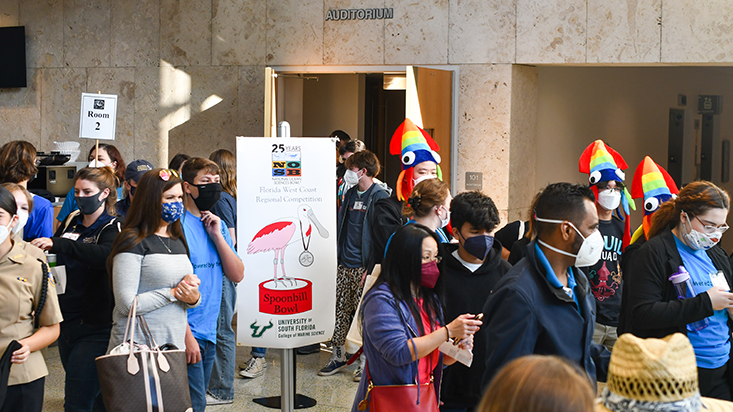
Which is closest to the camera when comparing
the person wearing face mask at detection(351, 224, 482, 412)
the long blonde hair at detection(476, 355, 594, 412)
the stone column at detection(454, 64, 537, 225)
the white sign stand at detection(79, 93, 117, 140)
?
the long blonde hair at detection(476, 355, 594, 412)

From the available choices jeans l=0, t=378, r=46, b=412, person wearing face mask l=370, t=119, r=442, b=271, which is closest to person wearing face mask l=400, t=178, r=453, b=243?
person wearing face mask l=370, t=119, r=442, b=271

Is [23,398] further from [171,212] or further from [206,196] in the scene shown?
[206,196]

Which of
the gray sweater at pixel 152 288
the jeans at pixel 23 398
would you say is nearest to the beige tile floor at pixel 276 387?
the gray sweater at pixel 152 288

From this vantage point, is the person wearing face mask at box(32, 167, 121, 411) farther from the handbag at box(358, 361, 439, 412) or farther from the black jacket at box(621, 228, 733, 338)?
the black jacket at box(621, 228, 733, 338)

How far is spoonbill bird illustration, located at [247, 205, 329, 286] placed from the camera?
3895 mm

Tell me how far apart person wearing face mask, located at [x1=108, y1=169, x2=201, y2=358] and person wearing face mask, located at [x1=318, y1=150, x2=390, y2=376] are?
2250 millimetres

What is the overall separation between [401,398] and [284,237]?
163 centimetres

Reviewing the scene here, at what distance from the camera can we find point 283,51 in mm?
7883

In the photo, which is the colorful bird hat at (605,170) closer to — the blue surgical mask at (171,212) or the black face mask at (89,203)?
the blue surgical mask at (171,212)

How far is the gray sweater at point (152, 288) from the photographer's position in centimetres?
296

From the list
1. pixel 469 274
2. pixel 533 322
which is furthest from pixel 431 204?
pixel 533 322

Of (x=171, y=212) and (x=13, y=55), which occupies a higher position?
(x=13, y=55)

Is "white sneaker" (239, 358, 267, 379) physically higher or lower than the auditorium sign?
lower

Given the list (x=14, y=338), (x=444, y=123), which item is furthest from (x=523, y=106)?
(x=14, y=338)
